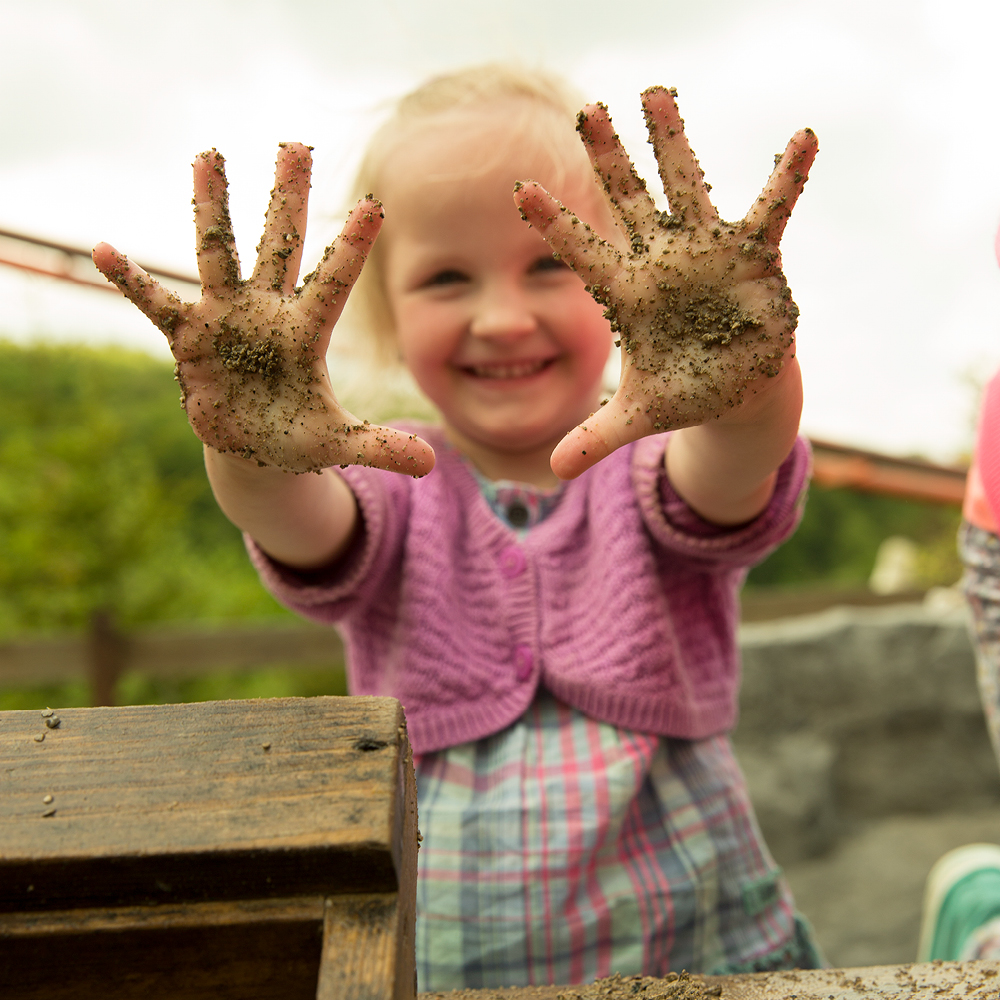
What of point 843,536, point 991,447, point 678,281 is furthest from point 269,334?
point 843,536

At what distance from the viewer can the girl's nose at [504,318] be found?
1.33 m

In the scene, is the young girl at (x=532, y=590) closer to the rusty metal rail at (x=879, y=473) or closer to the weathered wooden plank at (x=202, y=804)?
the weathered wooden plank at (x=202, y=804)

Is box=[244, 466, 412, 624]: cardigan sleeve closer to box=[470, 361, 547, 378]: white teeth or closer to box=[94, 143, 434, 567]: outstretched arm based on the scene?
box=[470, 361, 547, 378]: white teeth

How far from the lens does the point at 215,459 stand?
1047mm

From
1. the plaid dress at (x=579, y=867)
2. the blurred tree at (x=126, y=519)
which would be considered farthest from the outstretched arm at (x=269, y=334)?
the blurred tree at (x=126, y=519)

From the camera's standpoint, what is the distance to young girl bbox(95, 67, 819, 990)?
4.15 feet

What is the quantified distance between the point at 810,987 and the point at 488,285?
985mm

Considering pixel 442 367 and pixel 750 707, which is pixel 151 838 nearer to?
pixel 442 367

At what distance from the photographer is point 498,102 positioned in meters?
1.44

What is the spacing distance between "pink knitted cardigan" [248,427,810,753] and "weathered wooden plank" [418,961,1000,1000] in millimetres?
619

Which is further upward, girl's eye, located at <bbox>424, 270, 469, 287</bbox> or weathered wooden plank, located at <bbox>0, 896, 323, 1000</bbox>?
girl's eye, located at <bbox>424, 270, 469, 287</bbox>

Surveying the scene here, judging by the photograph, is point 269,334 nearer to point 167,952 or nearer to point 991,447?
point 167,952

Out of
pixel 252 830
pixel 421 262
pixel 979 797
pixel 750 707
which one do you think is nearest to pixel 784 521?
pixel 421 262

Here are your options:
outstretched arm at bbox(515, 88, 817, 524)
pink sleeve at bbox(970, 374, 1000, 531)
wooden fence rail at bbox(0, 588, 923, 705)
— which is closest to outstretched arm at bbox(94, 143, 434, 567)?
outstretched arm at bbox(515, 88, 817, 524)
